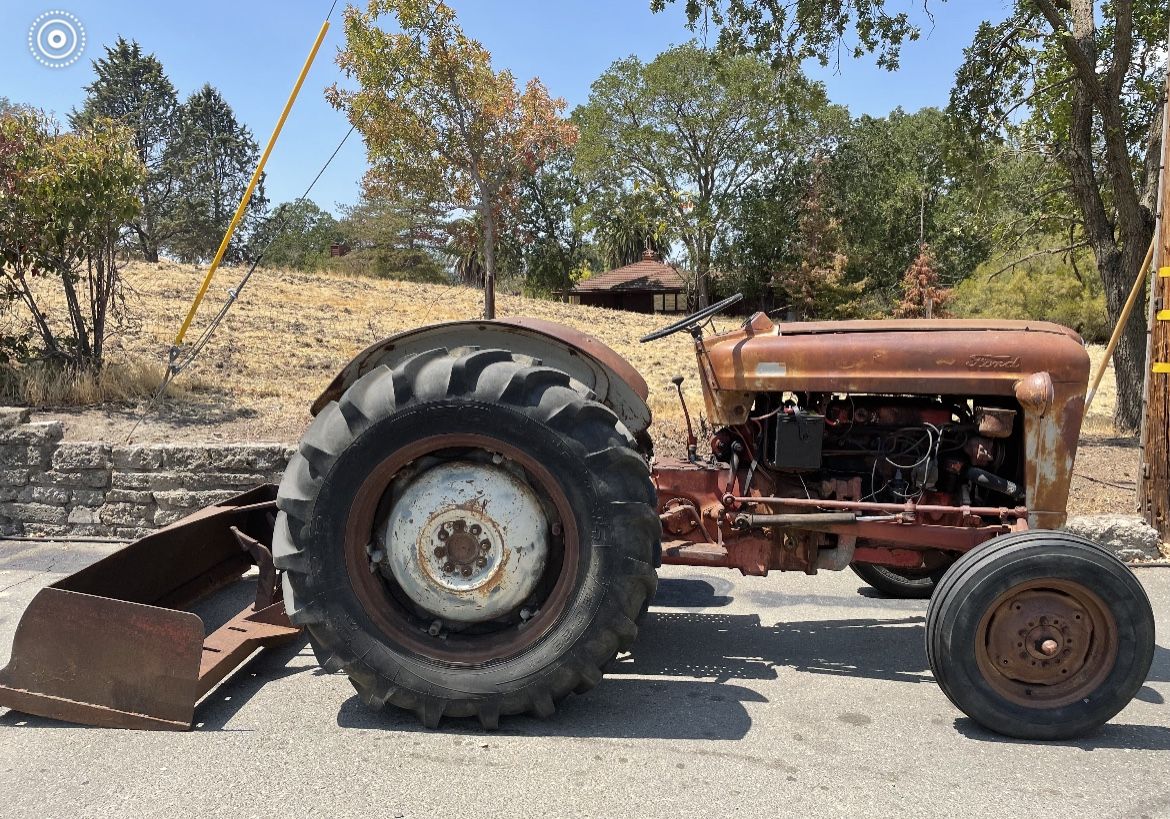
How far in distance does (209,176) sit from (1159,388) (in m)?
50.3

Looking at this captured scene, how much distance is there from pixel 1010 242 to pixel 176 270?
52.1ft

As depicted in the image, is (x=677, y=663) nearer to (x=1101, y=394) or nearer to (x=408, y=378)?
(x=408, y=378)

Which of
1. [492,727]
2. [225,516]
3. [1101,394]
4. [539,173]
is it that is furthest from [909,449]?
[539,173]

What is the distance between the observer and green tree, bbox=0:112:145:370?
7750mm

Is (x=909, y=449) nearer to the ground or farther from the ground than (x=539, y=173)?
nearer to the ground

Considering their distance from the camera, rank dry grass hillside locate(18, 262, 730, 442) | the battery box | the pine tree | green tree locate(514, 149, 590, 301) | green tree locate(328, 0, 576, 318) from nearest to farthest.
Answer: the battery box < dry grass hillside locate(18, 262, 730, 442) < green tree locate(328, 0, 576, 318) < the pine tree < green tree locate(514, 149, 590, 301)

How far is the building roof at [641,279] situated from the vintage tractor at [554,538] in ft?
133

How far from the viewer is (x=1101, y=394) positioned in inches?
627

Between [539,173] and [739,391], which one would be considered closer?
[739,391]

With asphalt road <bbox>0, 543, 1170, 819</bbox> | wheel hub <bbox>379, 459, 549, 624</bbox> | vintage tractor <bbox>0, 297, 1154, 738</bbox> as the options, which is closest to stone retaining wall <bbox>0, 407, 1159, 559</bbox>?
asphalt road <bbox>0, 543, 1170, 819</bbox>

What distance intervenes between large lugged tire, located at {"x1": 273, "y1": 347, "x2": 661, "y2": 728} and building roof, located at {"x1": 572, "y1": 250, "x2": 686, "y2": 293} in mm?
41135

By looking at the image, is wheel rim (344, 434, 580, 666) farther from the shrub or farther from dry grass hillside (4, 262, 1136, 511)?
the shrub

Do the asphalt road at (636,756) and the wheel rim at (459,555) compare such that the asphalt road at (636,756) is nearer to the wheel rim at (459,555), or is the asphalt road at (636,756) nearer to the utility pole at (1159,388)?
the wheel rim at (459,555)

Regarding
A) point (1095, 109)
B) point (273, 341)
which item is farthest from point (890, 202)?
point (273, 341)
